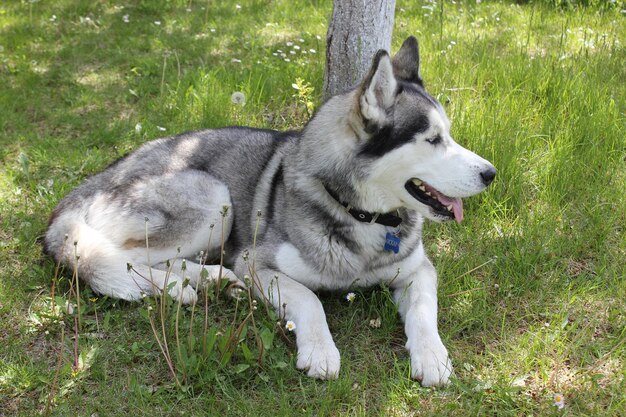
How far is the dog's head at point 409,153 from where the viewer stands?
279 centimetres

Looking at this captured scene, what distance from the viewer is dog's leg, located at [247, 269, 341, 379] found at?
8.83 feet

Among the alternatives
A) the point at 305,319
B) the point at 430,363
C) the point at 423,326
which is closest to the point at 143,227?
the point at 305,319

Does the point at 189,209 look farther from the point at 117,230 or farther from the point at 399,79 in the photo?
the point at 399,79

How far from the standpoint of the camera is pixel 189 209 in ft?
11.2

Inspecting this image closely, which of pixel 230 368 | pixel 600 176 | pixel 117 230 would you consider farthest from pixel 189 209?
pixel 600 176

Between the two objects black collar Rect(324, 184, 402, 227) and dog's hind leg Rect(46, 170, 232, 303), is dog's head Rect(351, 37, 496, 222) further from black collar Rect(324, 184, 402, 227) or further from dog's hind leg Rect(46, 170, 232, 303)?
dog's hind leg Rect(46, 170, 232, 303)

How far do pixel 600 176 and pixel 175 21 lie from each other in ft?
16.0

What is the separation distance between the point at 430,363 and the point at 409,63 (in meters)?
1.62

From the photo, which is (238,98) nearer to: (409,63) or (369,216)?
(409,63)

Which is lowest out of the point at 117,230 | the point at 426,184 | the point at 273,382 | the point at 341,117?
the point at 273,382

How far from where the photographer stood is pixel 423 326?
9.33 feet

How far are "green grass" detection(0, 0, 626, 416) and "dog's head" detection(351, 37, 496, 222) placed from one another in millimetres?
614

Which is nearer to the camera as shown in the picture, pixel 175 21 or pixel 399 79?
pixel 399 79

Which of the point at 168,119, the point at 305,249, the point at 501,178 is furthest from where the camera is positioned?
the point at 168,119
